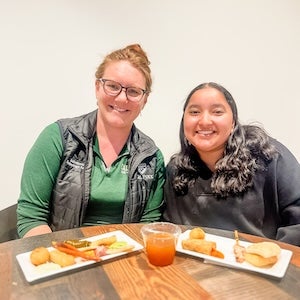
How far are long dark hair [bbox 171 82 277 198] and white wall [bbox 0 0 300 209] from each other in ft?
3.20

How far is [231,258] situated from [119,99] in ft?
3.15

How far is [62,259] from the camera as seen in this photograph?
93 centimetres

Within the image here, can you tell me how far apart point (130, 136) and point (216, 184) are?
0.54 m

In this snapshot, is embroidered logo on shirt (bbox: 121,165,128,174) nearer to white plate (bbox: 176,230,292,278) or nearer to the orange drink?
white plate (bbox: 176,230,292,278)

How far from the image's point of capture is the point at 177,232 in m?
1.04

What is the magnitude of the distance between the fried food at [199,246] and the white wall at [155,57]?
1.70m

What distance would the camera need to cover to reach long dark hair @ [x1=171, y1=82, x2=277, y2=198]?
159cm

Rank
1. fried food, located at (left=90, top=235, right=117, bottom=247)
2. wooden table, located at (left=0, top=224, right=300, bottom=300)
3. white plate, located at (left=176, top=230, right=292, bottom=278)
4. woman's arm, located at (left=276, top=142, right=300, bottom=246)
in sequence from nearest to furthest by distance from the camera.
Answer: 1. wooden table, located at (left=0, top=224, right=300, bottom=300)
2. white plate, located at (left=176, top=230, right=292, bottom=278)
3. fried food, located at (left=90, top=235, right=117, bottom=247)
4. woman's arm, located at (left=276, top=142, right=300, bottom=246)

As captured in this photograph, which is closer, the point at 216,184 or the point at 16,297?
the point at 16,297

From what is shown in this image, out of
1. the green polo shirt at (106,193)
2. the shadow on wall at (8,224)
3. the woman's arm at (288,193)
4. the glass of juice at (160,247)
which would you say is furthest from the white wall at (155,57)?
the glass of juice at (160,247)

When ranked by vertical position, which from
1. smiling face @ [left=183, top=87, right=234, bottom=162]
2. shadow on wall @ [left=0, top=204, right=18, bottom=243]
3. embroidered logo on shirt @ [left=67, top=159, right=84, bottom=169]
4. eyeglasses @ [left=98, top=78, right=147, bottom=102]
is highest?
eyeglasses @ [left=98, top=78, right=147, bottom=102]

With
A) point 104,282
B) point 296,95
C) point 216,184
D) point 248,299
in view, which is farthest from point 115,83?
point 296,95

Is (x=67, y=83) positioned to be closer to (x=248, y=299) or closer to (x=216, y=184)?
(x=216, y=184)

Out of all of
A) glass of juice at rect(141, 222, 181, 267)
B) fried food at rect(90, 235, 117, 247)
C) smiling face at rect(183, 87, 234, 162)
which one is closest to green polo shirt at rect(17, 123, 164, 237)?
smiling face at rect(183, 87, 234, 162)
